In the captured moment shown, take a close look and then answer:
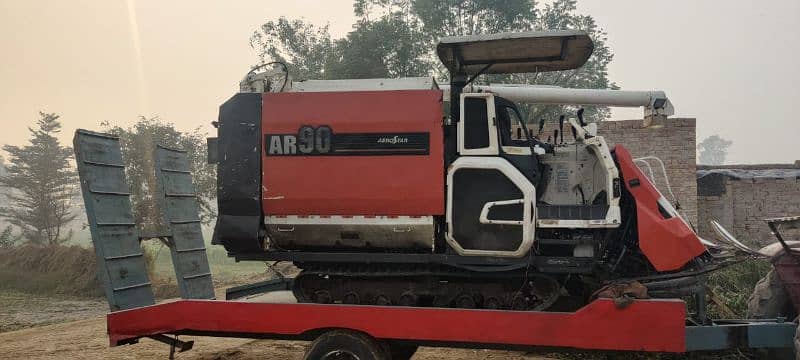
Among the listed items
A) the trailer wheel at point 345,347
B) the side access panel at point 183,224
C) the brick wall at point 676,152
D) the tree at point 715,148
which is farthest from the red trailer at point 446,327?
the tree at point 715,148

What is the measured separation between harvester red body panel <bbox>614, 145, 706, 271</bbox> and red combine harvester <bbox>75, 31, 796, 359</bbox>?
1 centimetres

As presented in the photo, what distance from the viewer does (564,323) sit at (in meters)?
4.59

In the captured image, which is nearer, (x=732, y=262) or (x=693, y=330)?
(x=693, y=330)

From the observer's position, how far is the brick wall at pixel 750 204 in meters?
12.6

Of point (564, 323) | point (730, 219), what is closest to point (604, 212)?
point (564, 323)

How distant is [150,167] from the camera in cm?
2680

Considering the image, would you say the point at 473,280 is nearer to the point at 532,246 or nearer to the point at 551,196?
the point at 532,246

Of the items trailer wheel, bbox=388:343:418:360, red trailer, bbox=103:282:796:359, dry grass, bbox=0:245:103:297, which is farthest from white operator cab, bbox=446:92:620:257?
dry grass, bbox=0:245:103:297

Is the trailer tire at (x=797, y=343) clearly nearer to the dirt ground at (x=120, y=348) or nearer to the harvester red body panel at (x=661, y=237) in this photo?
the harvester red body panel at (x=661, y=237)

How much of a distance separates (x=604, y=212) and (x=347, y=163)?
226cm

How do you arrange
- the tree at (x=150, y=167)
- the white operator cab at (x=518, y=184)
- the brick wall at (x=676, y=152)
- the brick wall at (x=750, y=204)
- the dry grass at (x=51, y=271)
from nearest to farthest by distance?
the white operator cab at (x=518, y=184) < the brick wall at (x=676, y=152) < the brick wall at (x=750, y=204) < the dry grass at (x=51, y=271) < the tree at (x=150, y=167)

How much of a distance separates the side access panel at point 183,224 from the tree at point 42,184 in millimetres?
32766

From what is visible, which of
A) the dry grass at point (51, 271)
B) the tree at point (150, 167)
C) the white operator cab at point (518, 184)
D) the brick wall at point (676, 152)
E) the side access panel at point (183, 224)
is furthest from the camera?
the tree at point (150, 167)

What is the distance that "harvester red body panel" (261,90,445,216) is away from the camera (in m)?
4.95
